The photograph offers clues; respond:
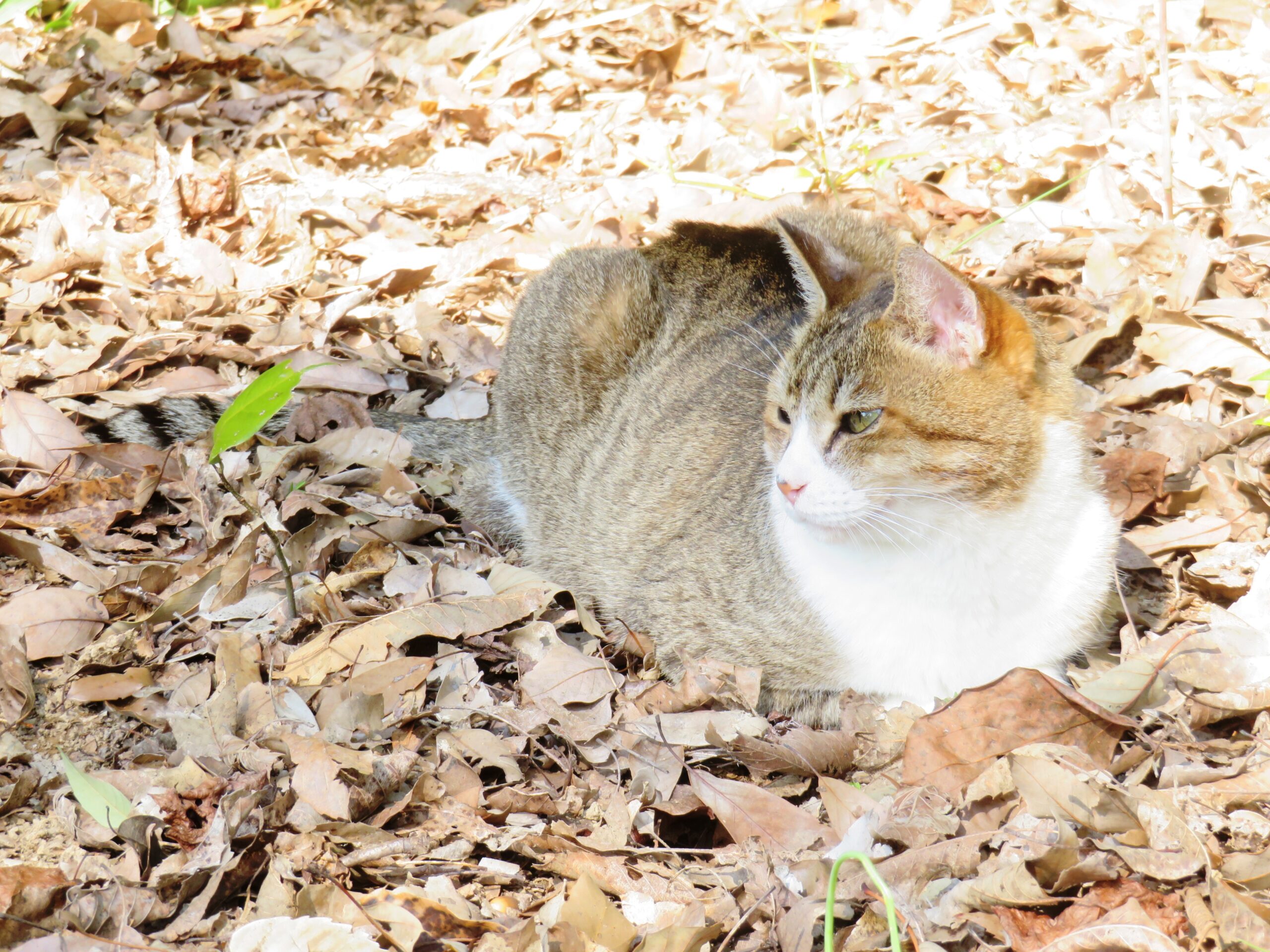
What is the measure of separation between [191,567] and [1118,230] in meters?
3.87

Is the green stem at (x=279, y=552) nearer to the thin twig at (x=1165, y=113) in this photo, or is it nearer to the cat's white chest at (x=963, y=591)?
the cat's white chest at (x=963, y=591)

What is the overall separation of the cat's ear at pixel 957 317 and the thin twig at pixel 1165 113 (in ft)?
6.44

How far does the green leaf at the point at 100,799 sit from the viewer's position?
2520mm

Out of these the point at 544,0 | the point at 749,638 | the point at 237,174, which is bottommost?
the point at 749,638

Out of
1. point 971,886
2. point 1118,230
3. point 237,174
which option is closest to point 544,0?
point 237,174

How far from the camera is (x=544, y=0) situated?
6.50 m

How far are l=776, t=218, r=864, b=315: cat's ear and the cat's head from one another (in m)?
0.25

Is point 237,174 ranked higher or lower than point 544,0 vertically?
lower

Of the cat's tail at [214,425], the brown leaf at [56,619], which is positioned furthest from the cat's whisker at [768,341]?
the brown leaf at [56,619]

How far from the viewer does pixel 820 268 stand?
3119mm

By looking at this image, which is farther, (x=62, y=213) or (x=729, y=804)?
(x=62, y=213)

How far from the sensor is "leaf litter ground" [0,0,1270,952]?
238 centimetres

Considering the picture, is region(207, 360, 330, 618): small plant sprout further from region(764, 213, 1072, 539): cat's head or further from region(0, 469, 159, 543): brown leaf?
region(0, 469, 159, 543): brown leaf

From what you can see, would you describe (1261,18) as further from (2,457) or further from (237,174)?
(2,457)
